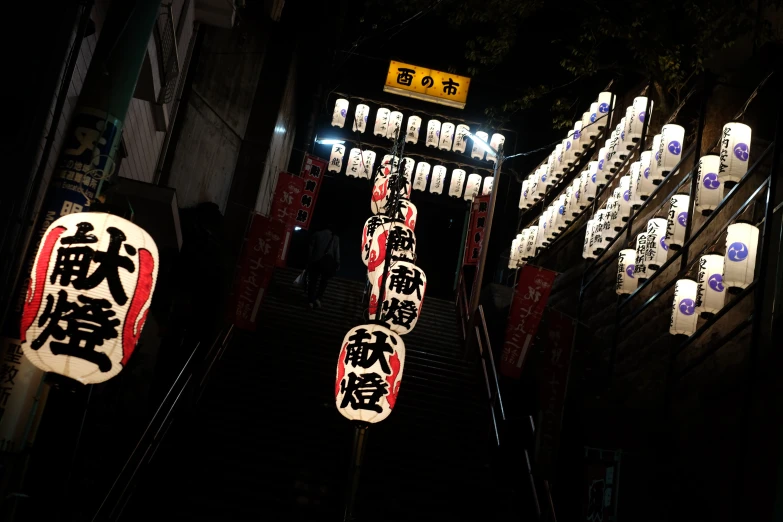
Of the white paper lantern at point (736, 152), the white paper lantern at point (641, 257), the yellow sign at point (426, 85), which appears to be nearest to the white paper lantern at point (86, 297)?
the white paper lantern at point (736, 152)

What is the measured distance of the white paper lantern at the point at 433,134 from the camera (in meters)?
26.9

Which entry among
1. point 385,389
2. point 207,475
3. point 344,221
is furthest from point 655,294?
point 344,221

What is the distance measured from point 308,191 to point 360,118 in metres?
6.20

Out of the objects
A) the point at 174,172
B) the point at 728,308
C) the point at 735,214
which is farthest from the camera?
the point at 174,172

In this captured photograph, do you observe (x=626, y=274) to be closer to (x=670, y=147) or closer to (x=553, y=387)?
(x=670, y=147)

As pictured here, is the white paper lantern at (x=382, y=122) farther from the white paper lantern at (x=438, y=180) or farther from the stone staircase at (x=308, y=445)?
the stone staircase at (x=308, y=445)

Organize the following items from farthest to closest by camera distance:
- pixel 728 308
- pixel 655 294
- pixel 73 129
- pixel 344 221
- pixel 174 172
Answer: pixel 344 221, pixel 174 172, pixel 655 294, pixel 728 308, pixel 73 129

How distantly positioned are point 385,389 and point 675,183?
742cm

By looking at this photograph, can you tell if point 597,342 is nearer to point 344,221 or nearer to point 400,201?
point 400,201

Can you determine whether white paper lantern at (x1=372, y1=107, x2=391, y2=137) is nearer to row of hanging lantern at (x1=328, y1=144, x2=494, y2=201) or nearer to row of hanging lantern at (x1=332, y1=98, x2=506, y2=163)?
row of hanging lantern at (x1=332, y1=98, x2=506, y2=163)

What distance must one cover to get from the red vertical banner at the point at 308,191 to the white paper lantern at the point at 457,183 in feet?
19.8

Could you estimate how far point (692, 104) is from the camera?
47.5 ft

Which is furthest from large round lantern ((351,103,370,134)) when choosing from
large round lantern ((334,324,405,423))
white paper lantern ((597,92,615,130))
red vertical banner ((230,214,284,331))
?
large round lantern ((334,324,405,423))

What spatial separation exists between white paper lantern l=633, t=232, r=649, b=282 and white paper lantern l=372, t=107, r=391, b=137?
15285mm
